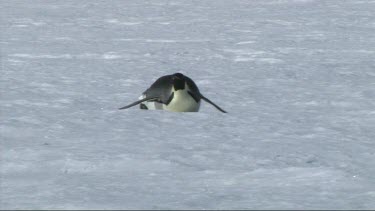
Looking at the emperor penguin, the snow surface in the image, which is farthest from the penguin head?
the snow surface

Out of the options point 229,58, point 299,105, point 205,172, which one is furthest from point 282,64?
point 205,172

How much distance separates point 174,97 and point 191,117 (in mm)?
313

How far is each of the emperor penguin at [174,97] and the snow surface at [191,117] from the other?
0.17 metres

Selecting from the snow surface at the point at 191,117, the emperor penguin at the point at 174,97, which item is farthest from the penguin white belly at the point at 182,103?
the snow surface at the point at 191,117

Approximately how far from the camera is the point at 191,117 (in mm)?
7551

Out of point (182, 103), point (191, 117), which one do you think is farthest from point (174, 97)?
point (191, 117)

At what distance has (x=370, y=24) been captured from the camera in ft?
50.5

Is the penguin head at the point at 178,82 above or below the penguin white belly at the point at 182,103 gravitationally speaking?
above

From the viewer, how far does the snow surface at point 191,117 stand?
16.5ft

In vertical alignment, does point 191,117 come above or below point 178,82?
below

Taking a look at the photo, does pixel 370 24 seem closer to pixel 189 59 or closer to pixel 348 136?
pixel 189 59

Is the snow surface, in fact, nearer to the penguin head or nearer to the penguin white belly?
the penguin white belly

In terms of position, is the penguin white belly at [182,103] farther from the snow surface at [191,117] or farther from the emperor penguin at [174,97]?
the snow surface at [191,117]

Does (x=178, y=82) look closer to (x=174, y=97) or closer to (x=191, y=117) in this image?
(x=174, y=97)
